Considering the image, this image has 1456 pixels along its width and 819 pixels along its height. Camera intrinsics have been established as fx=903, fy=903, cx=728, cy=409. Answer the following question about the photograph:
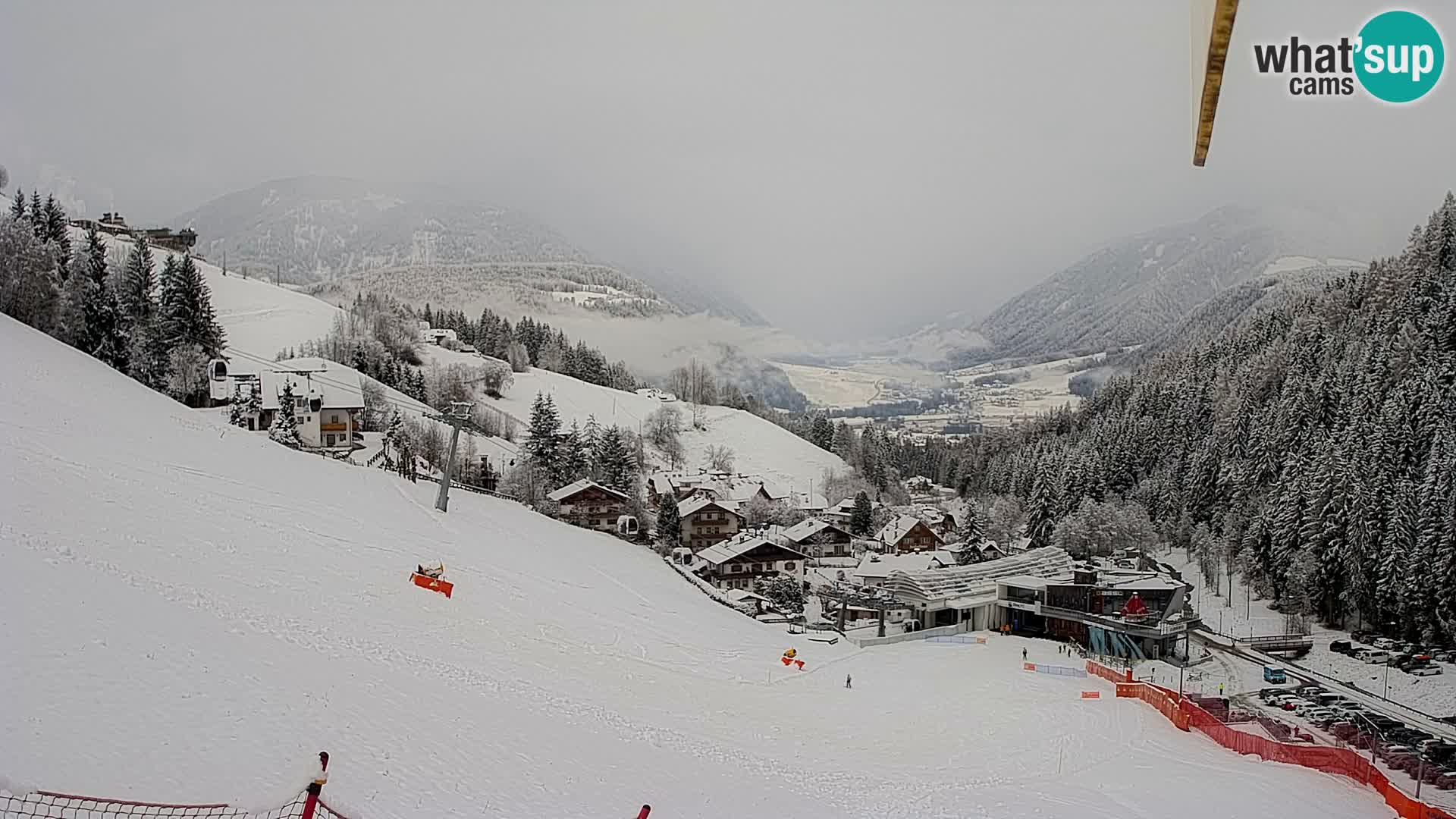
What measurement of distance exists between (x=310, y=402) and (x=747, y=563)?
13904 mm

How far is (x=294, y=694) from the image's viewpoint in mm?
6246

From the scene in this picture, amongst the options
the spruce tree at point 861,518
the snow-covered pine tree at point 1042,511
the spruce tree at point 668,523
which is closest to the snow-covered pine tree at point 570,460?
the spruce tree at point 668,523

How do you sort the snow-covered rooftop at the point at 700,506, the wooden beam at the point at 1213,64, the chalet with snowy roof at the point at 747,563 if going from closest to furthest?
the wooden beam at the point at 1213,64
the chalet with snowy roof at the point at 747,563
the snow-covered rooftop at the point at 700,506

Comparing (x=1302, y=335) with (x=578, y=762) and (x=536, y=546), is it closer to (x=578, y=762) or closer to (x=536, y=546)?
(x=536, y=546)

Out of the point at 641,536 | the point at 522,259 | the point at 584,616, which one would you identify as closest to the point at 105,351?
the point at 641,536

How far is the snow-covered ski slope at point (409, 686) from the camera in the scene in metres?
5.42

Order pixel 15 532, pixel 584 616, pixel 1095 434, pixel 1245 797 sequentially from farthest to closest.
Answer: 1. pixel 1095 434
2. pixel 584 616
3. pixel 1245 797
4. pixel 15 532

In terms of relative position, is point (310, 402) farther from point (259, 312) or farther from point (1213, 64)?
point (1213, 64)

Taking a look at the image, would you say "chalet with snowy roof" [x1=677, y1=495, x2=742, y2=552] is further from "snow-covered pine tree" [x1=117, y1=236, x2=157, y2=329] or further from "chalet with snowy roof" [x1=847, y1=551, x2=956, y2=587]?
"snow-covered pine tree" [x1=117, y1=236, x2=157, y2=329]

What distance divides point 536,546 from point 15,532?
8627 mm

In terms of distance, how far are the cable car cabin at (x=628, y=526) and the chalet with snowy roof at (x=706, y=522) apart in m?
3.04

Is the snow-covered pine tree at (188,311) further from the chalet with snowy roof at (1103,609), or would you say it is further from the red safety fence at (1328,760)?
the red safety fence at (1328,760)

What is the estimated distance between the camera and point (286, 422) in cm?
2245

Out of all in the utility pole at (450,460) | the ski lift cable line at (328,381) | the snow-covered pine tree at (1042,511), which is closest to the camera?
the utility pole at (450,460)
